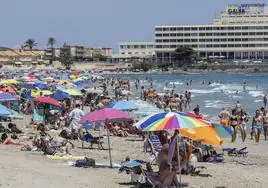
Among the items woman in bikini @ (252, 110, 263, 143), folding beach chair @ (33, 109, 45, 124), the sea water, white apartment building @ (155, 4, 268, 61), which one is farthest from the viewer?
white apartment building @ (155, 4, 268, 61)

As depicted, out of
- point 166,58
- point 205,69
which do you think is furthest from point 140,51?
point 205,69

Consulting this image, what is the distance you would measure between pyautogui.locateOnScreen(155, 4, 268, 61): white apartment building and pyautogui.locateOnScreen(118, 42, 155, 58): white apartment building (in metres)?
9.42

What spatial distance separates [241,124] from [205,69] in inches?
5530

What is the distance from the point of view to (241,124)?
21656mm

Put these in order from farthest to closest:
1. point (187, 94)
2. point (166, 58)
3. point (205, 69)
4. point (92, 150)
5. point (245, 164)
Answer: point (166, 58) → point (205, 69) → point (187, 94) → point (92, 150) → point (245, 164)

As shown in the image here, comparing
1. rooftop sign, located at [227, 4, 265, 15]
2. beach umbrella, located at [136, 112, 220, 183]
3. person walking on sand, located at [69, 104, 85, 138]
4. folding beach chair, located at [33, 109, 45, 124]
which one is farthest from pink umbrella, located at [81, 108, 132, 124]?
rooftop sign, located at [227, 4, 265, 15]

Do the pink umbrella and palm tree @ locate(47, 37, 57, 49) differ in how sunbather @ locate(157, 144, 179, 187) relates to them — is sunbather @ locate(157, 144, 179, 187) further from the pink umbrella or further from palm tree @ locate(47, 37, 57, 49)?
palm tree @ locate(47, 37, 57, 49)

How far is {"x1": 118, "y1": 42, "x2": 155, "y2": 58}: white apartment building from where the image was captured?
179750mm

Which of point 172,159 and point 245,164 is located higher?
point 172,159

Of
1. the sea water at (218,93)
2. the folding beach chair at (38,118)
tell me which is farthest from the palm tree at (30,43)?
the folding beach chair at (38,118)

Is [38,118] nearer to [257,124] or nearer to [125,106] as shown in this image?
[125,106]

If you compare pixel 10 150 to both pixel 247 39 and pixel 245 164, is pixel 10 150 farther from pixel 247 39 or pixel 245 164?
pixel 247 39

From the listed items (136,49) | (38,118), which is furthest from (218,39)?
(38,118)

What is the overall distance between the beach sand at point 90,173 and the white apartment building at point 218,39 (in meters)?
152
